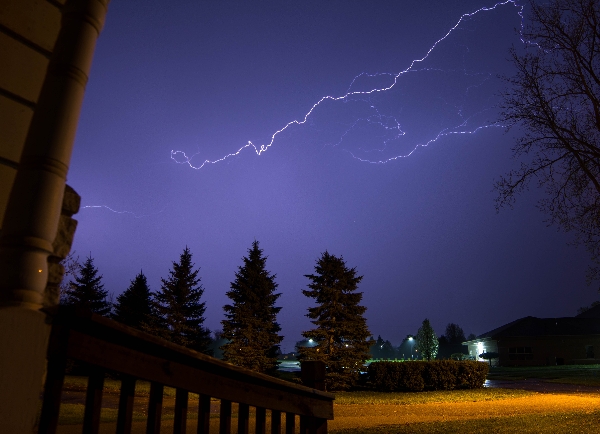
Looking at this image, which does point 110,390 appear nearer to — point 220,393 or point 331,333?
point 331,333

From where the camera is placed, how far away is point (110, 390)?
50.8 ft

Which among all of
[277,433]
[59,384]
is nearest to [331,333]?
[277,433]

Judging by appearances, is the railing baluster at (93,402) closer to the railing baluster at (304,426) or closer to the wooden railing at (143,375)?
the wooden railing at (143,375)

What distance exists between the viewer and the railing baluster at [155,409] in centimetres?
201

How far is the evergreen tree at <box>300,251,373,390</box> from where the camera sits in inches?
824

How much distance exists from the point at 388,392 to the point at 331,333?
369 centimetres

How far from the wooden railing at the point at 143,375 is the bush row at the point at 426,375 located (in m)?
17.8

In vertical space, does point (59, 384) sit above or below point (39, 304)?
below

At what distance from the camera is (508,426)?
29.5 ft

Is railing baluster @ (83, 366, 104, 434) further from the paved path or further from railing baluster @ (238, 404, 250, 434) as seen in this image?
the paved path

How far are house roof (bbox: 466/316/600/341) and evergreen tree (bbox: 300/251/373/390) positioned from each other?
30767mm

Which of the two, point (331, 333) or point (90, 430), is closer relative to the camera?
point (90, 430)

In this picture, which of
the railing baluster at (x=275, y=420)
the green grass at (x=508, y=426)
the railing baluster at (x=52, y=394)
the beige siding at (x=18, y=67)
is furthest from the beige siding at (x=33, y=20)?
the green grass at (x=508, y=426)

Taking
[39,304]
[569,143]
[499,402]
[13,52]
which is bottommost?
[499,402]
